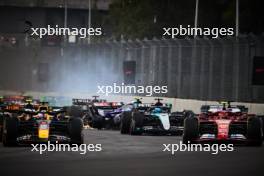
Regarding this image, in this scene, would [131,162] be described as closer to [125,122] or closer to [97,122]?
[125,122]

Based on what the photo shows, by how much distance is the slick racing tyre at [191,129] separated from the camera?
76.1 feet

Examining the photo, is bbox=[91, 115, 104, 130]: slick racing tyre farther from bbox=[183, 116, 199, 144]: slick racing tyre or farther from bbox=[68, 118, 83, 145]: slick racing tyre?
bbox=[183, 116, 199, 144]: slick racing tyre

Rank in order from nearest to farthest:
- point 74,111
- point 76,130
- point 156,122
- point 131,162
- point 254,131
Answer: point 131,162, point 76,130, point 254,131, point 156,122, point 74,111

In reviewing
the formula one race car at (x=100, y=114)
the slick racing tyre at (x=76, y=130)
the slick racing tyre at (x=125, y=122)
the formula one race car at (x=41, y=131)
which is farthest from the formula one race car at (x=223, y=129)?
the formula one race car at (x=100, y=114)

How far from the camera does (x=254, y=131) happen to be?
76.3ft

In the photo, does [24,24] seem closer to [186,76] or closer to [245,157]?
[186,76]

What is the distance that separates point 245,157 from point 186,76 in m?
21.9

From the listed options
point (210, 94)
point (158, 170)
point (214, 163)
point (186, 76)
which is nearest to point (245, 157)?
point (214, 163)

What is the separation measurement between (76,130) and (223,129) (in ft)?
11.1

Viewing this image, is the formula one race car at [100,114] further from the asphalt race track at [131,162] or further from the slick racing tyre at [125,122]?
the asphalt race track at [131,162]

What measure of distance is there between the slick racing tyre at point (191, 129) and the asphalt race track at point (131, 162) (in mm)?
704

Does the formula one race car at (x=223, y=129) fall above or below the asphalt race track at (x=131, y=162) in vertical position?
above

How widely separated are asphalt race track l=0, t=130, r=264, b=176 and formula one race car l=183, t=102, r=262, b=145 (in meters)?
0.56

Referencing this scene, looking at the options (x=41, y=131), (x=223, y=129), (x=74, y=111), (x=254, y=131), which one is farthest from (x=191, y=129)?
(x=74, y=111)
